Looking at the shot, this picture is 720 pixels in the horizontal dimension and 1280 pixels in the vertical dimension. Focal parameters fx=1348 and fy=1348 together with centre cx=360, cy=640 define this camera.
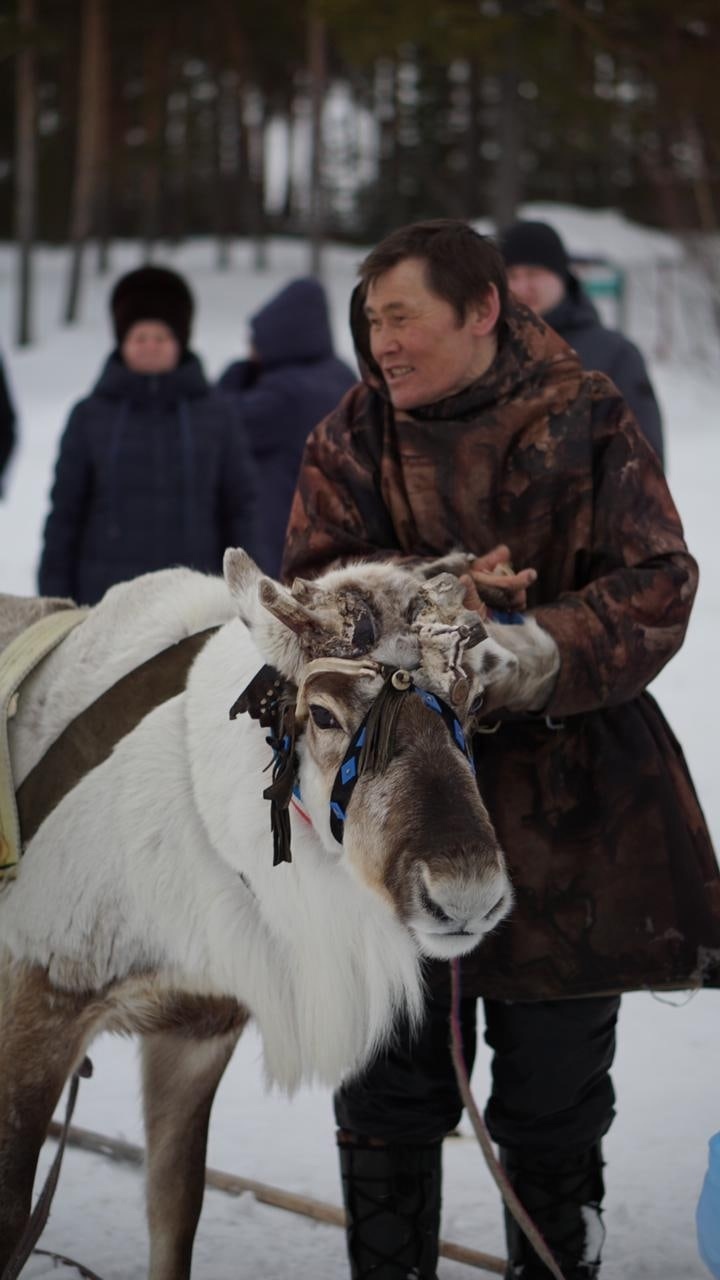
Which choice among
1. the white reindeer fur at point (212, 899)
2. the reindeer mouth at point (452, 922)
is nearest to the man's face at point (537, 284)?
the white reindeer fur at point (212, 899)

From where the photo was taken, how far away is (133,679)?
2.64 meters

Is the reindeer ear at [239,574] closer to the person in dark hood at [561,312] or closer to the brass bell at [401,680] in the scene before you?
the brass bell at [401,680]

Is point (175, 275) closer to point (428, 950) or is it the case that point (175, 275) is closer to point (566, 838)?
point (566, 838)

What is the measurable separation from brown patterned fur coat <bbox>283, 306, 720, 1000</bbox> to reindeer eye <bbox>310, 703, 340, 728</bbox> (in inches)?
16.4

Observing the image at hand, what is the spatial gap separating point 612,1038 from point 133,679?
1.14m

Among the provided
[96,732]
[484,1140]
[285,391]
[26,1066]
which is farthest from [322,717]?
[285,391]

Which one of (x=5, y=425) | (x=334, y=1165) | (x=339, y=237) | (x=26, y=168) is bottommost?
(x=334, y=1165)

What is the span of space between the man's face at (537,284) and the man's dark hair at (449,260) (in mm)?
2495

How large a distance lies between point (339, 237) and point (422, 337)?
Result: 3636cm

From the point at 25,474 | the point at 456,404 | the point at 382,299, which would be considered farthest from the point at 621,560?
the point at 25,474

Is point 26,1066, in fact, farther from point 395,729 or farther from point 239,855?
point 395,729

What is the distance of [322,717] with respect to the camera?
2.11 metres

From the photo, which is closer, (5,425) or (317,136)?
→ (5,425)

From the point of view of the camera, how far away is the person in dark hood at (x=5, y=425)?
6418mm
